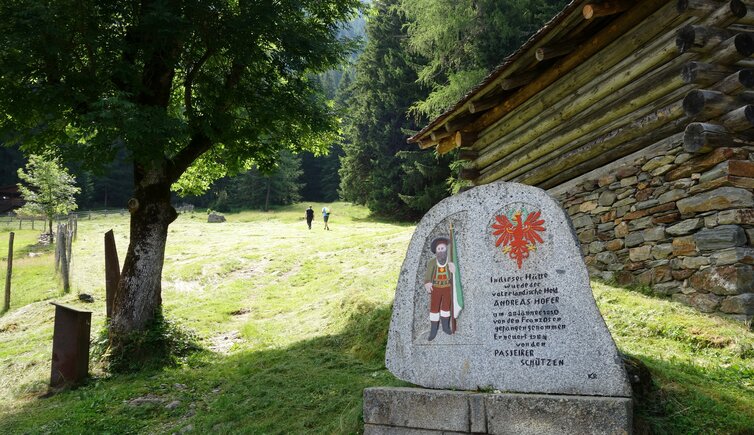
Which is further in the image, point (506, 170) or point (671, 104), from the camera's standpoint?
point (506, 170)

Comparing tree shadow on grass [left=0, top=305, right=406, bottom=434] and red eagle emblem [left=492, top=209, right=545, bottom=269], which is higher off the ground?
red eagle emblem [left=492, top=209, right=545, bottom=269]

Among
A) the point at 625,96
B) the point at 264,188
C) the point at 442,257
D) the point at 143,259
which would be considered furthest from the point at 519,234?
the point at 264,188

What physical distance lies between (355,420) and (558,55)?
6.98 metres

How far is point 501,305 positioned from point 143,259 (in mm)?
7102

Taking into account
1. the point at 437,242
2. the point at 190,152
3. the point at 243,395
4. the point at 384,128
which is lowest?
the point at 243,395

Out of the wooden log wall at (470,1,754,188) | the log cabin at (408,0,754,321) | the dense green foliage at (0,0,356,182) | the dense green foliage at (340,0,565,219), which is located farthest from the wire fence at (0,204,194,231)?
the log cabin at (408,0,754,321)

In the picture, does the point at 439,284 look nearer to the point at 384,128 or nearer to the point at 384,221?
the point at 384,221

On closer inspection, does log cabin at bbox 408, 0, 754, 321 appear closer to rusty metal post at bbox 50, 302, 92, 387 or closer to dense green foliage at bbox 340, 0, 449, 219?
rusty metal post at bbox 50, 302, 92, 387

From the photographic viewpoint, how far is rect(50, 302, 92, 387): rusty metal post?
769 cm

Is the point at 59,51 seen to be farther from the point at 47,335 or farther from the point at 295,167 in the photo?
the point at 295,167

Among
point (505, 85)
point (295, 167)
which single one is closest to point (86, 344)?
point (505, 85)

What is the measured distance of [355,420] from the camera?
15.3ft

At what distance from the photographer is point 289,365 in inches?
292

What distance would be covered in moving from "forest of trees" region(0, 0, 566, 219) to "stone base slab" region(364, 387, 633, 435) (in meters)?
6.71
